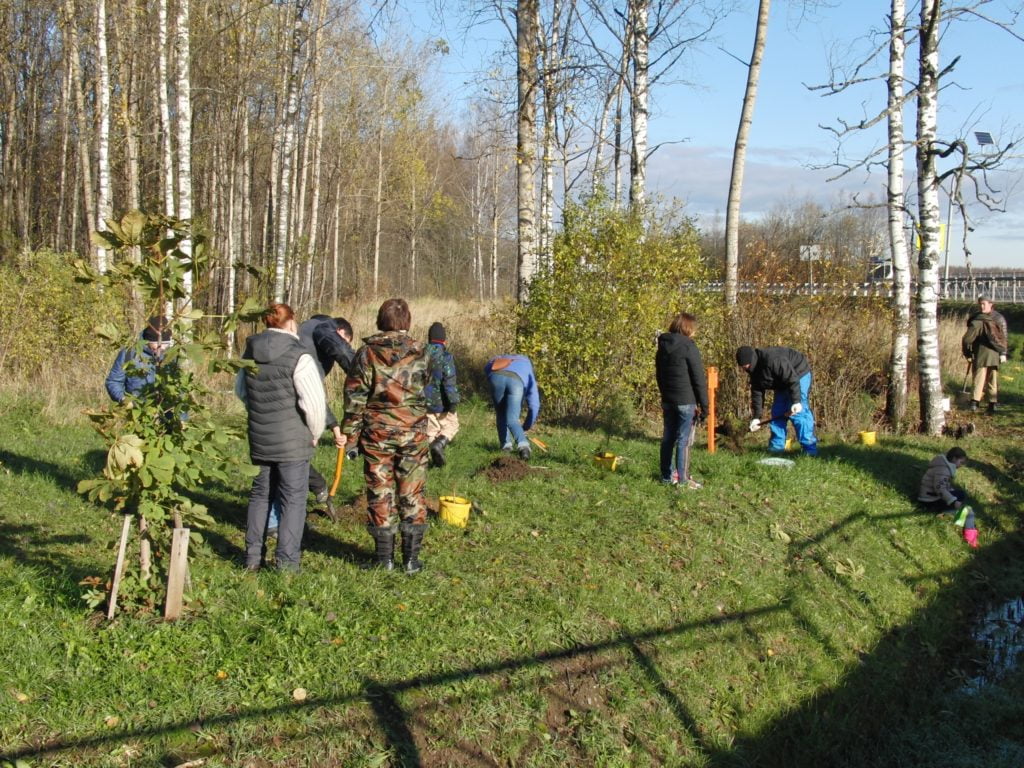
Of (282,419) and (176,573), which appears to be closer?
(176,573)

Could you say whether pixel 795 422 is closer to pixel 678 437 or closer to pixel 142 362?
pixel 678 437

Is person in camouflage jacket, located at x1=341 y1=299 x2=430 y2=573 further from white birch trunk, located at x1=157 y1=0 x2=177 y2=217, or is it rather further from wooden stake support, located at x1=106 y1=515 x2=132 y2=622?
white birch trunk, located at x1=157 y1=0 x2=177 y2=217

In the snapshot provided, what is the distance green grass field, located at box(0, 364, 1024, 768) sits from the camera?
439 centimetres

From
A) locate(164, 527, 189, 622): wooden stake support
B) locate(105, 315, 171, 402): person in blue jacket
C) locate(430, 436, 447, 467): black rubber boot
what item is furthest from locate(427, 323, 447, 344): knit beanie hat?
locate(164, 527, 189, 622): wooden stake support

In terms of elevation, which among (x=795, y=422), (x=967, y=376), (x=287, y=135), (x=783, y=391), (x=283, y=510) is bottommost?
(x=283, y=510)

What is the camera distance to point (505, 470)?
29.5ft

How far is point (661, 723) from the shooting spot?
5371 mm

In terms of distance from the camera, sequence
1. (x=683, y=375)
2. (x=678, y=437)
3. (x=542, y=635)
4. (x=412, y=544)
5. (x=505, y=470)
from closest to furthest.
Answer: (x=542, y=635) < (x=412, y=544) < (x=683, y=375) < (x=678, y=437) < (x=505, y=470)

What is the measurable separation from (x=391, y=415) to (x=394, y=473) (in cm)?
41

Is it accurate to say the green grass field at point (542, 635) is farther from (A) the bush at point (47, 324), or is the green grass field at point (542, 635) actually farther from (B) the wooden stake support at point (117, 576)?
(A) the bush at point (47, 324)

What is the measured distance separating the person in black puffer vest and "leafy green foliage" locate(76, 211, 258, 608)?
74 centimetres

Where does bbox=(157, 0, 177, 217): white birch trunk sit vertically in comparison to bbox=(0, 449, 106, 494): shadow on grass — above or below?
above

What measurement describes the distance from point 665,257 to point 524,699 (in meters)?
8.97

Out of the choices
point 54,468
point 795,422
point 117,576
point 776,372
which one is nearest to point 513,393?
point 776,372
